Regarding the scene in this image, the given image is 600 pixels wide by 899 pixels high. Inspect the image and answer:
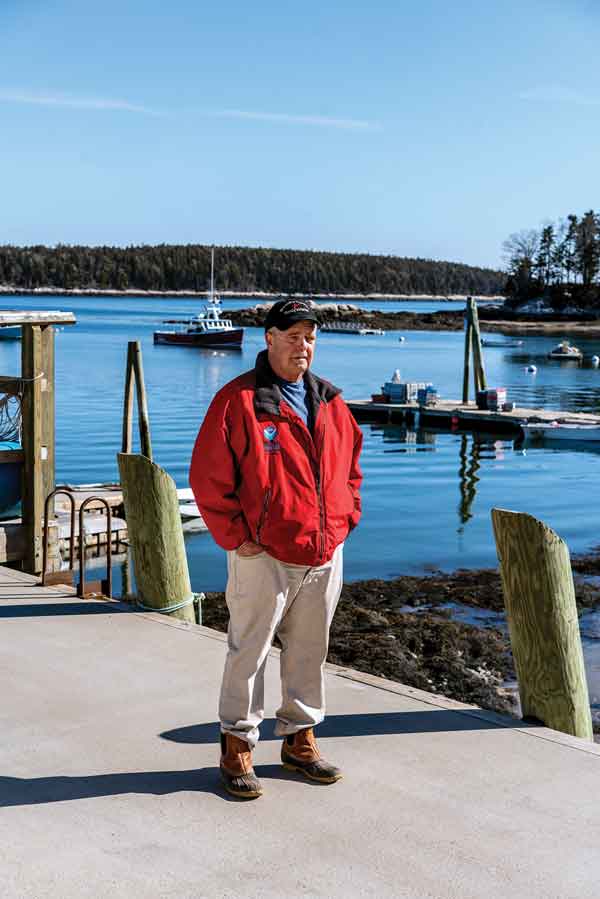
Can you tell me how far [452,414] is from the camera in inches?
1275

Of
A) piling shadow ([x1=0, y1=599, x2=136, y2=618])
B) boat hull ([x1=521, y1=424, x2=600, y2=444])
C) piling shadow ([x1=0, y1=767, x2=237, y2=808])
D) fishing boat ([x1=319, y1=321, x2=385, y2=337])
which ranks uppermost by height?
fishing boat ([x1=319, y1=321, x2=385, y2=337])

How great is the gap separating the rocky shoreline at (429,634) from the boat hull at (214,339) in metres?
69.1

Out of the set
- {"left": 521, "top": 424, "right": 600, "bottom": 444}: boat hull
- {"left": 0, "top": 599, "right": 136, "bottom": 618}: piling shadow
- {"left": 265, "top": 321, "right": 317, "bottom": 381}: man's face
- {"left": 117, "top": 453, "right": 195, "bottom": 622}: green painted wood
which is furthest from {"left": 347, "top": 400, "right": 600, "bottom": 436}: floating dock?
{"left": 265, "top": 321, "right": 317, "bottom": 381}: man's face

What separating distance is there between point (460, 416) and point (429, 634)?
21666 mm

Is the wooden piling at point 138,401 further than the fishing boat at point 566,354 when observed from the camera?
No

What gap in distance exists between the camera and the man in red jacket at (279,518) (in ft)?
13.6

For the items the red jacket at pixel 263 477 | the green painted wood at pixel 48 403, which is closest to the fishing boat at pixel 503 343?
the green painted wood at pixel 48 403

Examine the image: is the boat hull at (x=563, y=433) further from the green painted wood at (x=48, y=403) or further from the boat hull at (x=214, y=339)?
the boat hull at (x=214, y=339)

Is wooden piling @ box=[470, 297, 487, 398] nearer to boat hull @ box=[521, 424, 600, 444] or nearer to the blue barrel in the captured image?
boat hull @ box=[521, 424, 600, 444]

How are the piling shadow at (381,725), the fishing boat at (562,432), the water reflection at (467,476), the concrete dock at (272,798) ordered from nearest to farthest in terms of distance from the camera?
the concrete dock at (272,798) < the piling shadow at (381,725) < the water reflection at (467,476) < the fishing boat at (562,432)

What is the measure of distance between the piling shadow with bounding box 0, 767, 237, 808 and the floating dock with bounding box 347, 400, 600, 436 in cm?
2755

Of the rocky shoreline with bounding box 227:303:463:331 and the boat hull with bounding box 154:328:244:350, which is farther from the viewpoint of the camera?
the rocky shoreline with bounding box 227:303:463:331

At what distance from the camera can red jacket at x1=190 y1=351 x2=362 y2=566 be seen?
13.6ft

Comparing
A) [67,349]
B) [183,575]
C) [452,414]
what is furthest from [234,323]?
[183,575]
